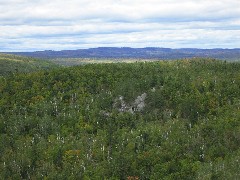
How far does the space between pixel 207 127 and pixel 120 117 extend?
120 feet

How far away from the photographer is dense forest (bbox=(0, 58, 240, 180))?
115469 millimetres

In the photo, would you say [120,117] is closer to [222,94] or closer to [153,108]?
[153,108]

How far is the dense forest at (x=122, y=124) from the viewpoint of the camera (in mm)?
115469

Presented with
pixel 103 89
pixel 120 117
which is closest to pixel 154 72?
pixel 103 89

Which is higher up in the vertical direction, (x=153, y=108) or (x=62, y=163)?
(x=153, y=108)

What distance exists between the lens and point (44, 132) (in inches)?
5719

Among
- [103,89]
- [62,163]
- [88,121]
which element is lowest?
[62,163]

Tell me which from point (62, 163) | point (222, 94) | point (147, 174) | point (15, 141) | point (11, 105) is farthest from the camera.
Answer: point (11, 105)

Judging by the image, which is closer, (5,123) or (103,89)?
(5,123)

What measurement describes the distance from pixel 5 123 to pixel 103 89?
47.1m

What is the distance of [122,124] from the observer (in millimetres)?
146875

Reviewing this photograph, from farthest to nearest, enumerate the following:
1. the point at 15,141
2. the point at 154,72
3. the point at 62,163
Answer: the point at 154,72
the point at 15,141
the point at 62,163

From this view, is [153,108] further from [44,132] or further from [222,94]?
[44,132]

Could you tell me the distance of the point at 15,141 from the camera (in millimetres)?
139000
